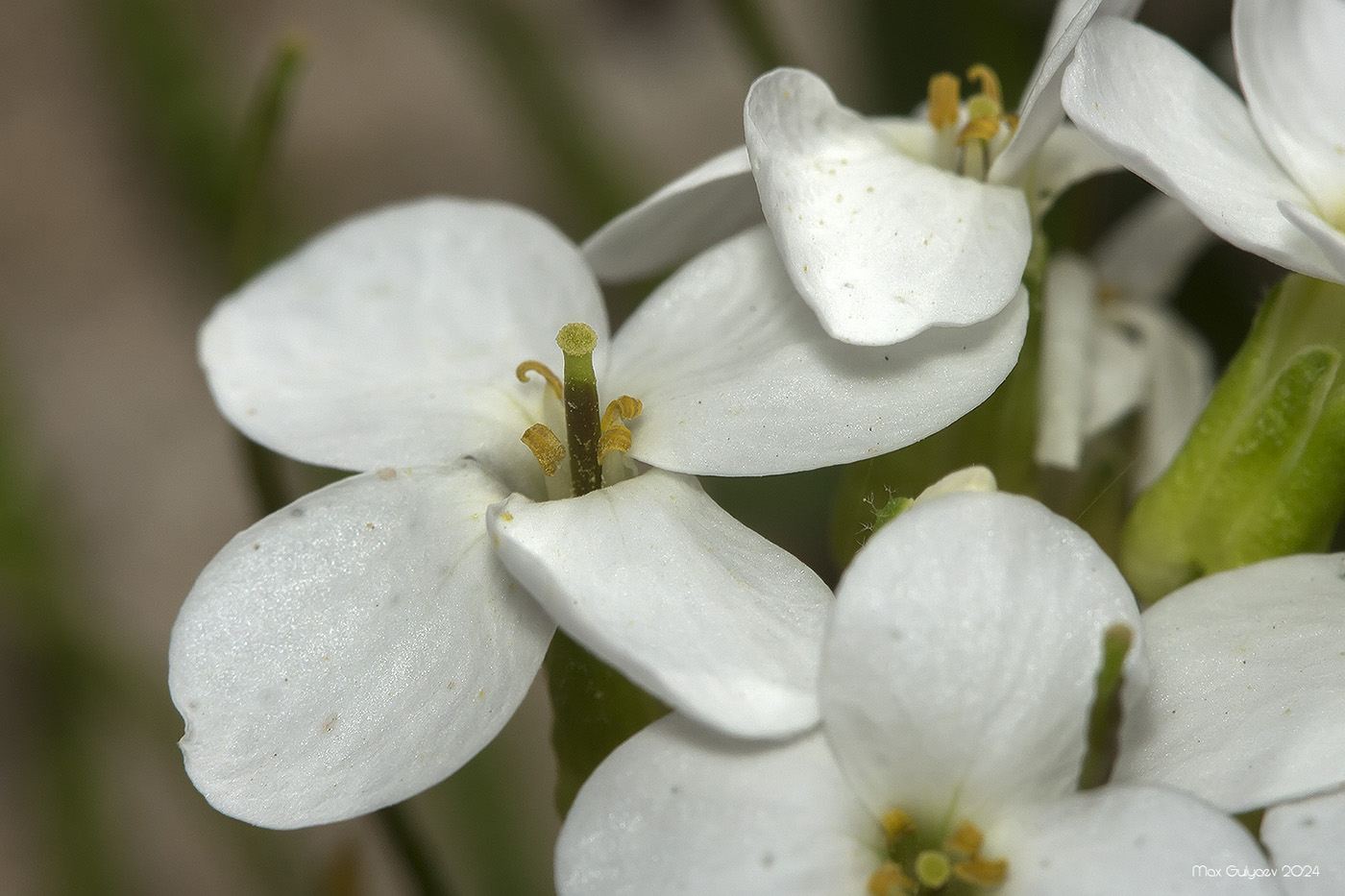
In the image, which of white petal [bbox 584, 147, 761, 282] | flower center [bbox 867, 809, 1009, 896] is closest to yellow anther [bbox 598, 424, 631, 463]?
white petal [bbox 584, 147, 761, 282]

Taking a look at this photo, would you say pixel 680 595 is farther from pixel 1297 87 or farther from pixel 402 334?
pixel 1297 87

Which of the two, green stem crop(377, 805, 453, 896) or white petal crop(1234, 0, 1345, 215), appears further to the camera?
green stem crop(377, 805, 453, 896)

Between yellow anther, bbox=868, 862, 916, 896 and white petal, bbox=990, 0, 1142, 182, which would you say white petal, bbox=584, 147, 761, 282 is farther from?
yellow anther, bbox=868, 862, 916, 896

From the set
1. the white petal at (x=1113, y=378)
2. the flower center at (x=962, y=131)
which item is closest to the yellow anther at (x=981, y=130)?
the flower center at (x=962, y=131)

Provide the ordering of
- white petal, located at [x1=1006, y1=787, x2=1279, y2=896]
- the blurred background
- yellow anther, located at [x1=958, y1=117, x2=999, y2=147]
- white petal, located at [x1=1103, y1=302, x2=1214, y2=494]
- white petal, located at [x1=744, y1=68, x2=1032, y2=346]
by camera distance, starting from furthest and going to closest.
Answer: the blurred background → white petal, located at [x1=1103, y1=302, x2=1214, y2=494] → yellow anther, located at [x1=958, y1=117, x2=999, y2=147] → white petal, located at [x1=744, y1=68, x2=1032, y2=346] → white petal, located at [x1=1006, y1=787, x2=1279, y2=896]

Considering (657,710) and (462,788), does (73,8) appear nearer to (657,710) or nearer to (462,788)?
(462,788)

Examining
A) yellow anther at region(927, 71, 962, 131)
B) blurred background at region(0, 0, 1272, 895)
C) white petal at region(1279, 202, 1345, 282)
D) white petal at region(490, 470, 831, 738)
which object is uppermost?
yellow anther at region(927, 71, 962, 131)
